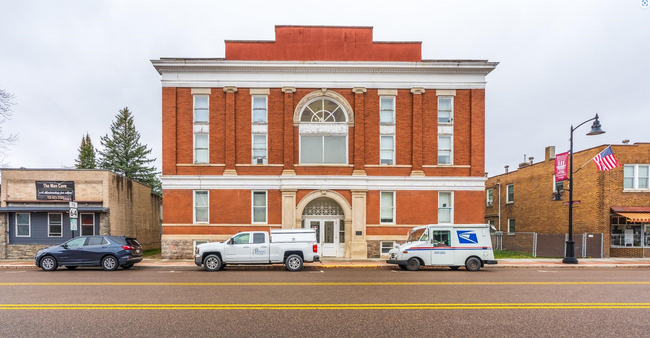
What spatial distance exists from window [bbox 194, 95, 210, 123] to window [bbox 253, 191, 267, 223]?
211 inches

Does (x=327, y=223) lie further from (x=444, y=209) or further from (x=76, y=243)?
(x=76, y=243)

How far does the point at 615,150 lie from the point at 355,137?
52.2ft

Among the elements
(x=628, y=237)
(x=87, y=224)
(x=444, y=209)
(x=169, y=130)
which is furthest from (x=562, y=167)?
(x=87, y=224)

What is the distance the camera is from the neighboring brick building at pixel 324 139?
2228cm

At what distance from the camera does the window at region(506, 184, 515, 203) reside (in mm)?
32881

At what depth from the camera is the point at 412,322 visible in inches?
295

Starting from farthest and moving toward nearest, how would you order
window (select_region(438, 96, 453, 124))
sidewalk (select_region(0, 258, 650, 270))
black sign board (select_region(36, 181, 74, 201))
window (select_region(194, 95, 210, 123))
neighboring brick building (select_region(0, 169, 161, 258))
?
window (select_region(438, 96, 453, 124)) < window (select_region(194, 95, 210, 123)) < black sign board (select_region(36, 181, 74, 201)) < neighboring brick building (select_region(0, 169, 161, 258)) < sidewalk (select_region(0, 258, 650, 270))

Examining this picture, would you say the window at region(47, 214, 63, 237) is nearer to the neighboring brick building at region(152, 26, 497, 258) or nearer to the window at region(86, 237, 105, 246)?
the neighboring brick building at region(152, 26, 497, 258)

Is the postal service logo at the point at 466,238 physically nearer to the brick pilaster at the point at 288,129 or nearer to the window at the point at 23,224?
the brick pilaster at the point at 288,129

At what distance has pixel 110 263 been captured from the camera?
17.1 m

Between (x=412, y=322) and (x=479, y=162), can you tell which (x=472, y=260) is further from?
(x=412, y=322)

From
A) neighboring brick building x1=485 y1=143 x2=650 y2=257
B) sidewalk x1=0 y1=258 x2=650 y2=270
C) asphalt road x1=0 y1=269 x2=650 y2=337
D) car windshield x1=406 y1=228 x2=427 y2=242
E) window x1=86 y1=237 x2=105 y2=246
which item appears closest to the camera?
asphalt road x1=0 y1=269 x2=650 y2=337

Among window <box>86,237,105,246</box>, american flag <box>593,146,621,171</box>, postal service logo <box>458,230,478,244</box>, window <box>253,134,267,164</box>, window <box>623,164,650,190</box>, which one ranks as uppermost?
window <box>253,134,267,164</box>

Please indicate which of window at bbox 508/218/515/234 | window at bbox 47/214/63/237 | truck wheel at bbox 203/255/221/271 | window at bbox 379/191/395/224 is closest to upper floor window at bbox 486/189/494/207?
window at bbox 508/218/515/234
